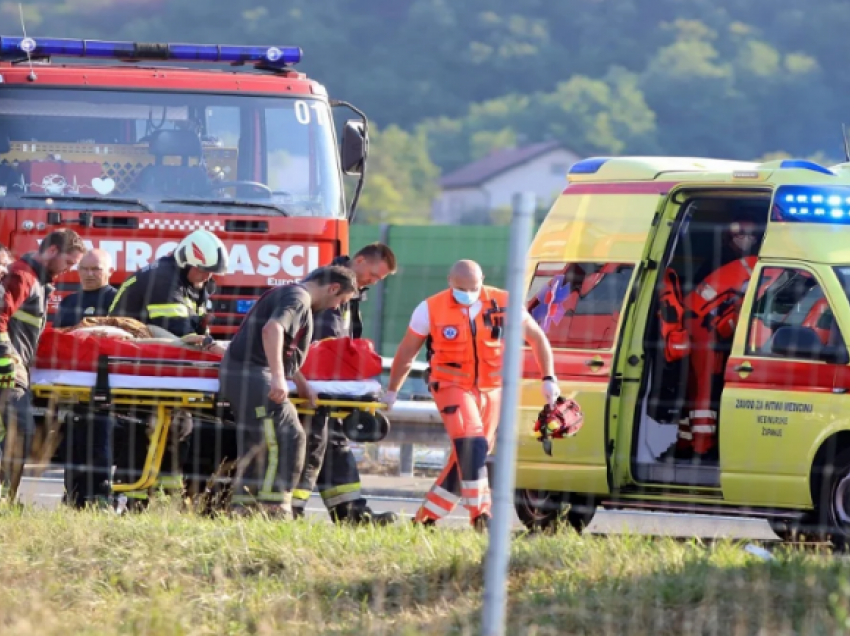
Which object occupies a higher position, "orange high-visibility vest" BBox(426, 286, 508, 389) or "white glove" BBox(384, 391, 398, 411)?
"orange high-visibility vest" BBox(426, 286, 508, 389)

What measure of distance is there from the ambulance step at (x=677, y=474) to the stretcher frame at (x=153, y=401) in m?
1.58

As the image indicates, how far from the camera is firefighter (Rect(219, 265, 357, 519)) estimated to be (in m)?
9.19

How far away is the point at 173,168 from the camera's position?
11531mm

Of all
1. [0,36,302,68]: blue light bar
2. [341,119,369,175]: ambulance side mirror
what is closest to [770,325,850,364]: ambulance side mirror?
[341,119,369,175]: ambulance side mirror

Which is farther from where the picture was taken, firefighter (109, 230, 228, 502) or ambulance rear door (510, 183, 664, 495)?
firefighter (109, 230, 228, 502)

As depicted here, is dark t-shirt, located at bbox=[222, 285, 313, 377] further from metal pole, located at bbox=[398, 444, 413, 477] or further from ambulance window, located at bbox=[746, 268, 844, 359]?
metal pole, located at bbox=[398, 444, 413, 477]

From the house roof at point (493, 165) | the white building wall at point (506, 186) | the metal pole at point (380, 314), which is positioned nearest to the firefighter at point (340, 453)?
the metal pole at point (380, 314)

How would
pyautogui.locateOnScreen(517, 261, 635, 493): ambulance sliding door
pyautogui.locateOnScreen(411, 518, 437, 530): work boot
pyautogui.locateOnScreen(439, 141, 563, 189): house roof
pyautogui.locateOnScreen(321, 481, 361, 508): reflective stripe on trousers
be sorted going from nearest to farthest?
1. pyautogui.locateOnScreen(411, 518, 437, 530): work boot
2. pyautogui.locateOnScreen(517, 261, 635, 493): ambulance sliding door
3. pyautogui.locateOnScreen(321, 481, 361, 508): reflective stripe on trousers
4. pyautogui.locateOnScreen(439, 141, 563, 189): house roof

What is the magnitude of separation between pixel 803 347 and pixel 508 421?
4597 millimetres

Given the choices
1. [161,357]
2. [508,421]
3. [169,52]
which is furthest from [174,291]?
[508,421]

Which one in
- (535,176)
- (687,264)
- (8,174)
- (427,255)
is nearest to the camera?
(687,264)

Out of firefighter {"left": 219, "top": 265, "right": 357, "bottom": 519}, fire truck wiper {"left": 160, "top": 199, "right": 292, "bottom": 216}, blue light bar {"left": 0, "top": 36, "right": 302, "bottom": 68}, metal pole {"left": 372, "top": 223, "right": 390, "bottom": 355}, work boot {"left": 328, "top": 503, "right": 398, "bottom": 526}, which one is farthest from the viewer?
metal pole {"left": 372, "top": 223, "right": 390, "bottom": 355}

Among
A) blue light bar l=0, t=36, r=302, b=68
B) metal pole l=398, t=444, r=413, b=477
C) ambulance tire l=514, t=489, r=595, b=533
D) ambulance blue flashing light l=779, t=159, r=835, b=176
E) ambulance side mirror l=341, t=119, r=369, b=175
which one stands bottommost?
metal pole l=398, t=444, r=413, b=477

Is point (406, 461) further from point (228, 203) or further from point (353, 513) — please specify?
point (353, 513)
